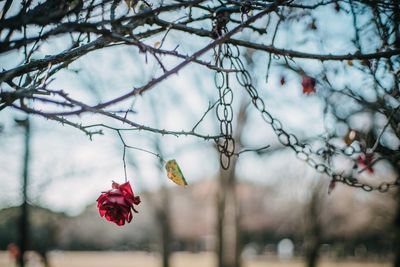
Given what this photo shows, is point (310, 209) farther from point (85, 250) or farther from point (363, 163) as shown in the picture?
point (85, 250)

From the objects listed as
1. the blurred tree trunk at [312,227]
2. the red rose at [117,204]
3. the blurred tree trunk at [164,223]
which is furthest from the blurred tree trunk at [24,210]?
the blurred tree trunk at [312,227]

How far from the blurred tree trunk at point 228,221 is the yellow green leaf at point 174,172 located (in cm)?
1250

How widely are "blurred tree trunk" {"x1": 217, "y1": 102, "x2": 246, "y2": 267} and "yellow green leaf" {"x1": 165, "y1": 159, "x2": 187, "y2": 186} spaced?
12.5 m

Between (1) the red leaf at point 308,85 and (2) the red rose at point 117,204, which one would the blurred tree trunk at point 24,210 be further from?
(2) the red rose at point 117,204

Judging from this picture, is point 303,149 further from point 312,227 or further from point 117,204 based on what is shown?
point 312,227

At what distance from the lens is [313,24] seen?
13.5ft

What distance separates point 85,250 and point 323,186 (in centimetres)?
4203

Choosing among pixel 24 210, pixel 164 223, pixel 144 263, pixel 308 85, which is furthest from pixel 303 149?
pixel 144 263

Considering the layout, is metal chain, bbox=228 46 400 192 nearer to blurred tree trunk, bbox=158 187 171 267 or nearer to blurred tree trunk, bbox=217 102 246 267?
blurred tree trunk, bbox=217 102 246 267

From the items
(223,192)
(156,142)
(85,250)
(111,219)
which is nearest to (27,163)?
(156,142)

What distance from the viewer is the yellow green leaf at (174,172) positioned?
2133mm

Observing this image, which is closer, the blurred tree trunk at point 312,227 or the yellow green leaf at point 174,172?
the yellow green leaf at point 174,172

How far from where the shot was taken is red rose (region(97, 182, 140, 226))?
1994 millimetres

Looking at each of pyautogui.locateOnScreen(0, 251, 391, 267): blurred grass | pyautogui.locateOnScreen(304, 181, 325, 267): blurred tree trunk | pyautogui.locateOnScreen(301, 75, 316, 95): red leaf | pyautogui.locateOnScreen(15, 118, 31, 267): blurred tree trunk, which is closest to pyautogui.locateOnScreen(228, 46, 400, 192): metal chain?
pyautogui.locateOnScreen(301, 75, 316, 95): red leaf
